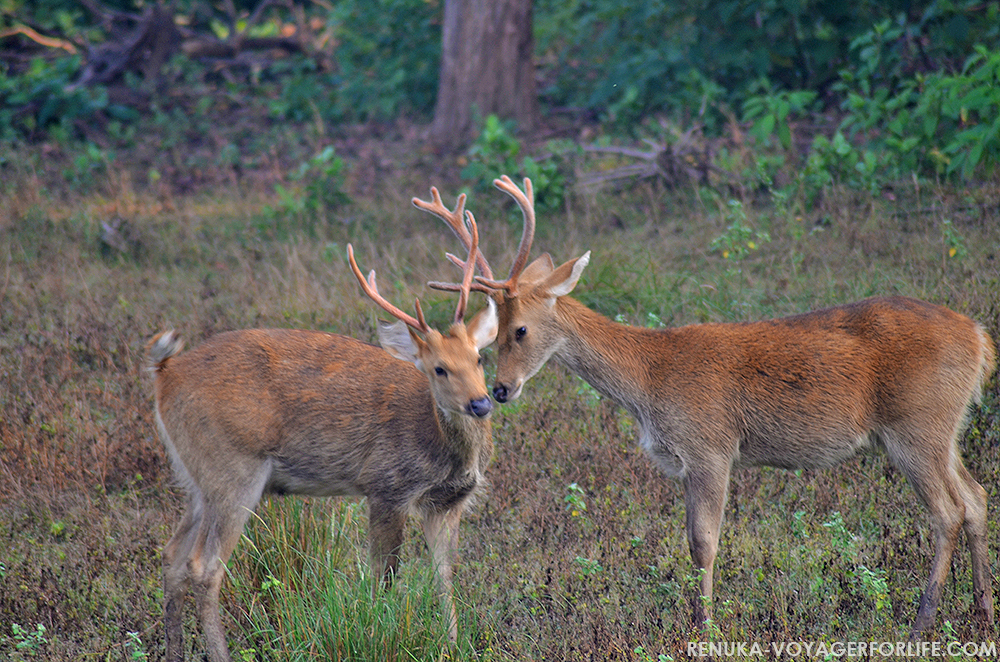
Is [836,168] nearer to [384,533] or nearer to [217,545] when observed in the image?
[384,533]

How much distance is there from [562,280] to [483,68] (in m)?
7.76

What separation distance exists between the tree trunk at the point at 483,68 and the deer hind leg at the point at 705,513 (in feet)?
26.4

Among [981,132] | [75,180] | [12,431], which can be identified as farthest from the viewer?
[75,180]

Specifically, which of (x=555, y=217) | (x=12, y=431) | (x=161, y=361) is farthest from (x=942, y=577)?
(x=555, y=217)

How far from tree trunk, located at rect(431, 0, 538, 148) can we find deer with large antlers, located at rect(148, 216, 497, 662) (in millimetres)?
7610

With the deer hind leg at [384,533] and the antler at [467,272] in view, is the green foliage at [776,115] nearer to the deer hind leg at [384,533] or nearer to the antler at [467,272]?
the antler at [467,272]

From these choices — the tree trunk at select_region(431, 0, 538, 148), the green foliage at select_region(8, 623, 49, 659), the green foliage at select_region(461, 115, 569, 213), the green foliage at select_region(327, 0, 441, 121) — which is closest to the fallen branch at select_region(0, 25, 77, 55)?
the green foliage at select_region(327, 0, 441, 121)

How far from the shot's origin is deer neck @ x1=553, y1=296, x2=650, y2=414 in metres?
5.23

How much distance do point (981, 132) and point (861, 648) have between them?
5279 mm

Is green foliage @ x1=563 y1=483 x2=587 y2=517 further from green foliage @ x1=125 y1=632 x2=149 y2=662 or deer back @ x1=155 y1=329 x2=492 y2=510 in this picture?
green foliage @ x1=125 y1=632 x2=149 y2=662

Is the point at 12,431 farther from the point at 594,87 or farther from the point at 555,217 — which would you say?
the point at 594,87

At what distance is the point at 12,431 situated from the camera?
6.54m

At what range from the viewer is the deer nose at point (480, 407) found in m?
4.75

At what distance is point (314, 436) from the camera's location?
516 cm
